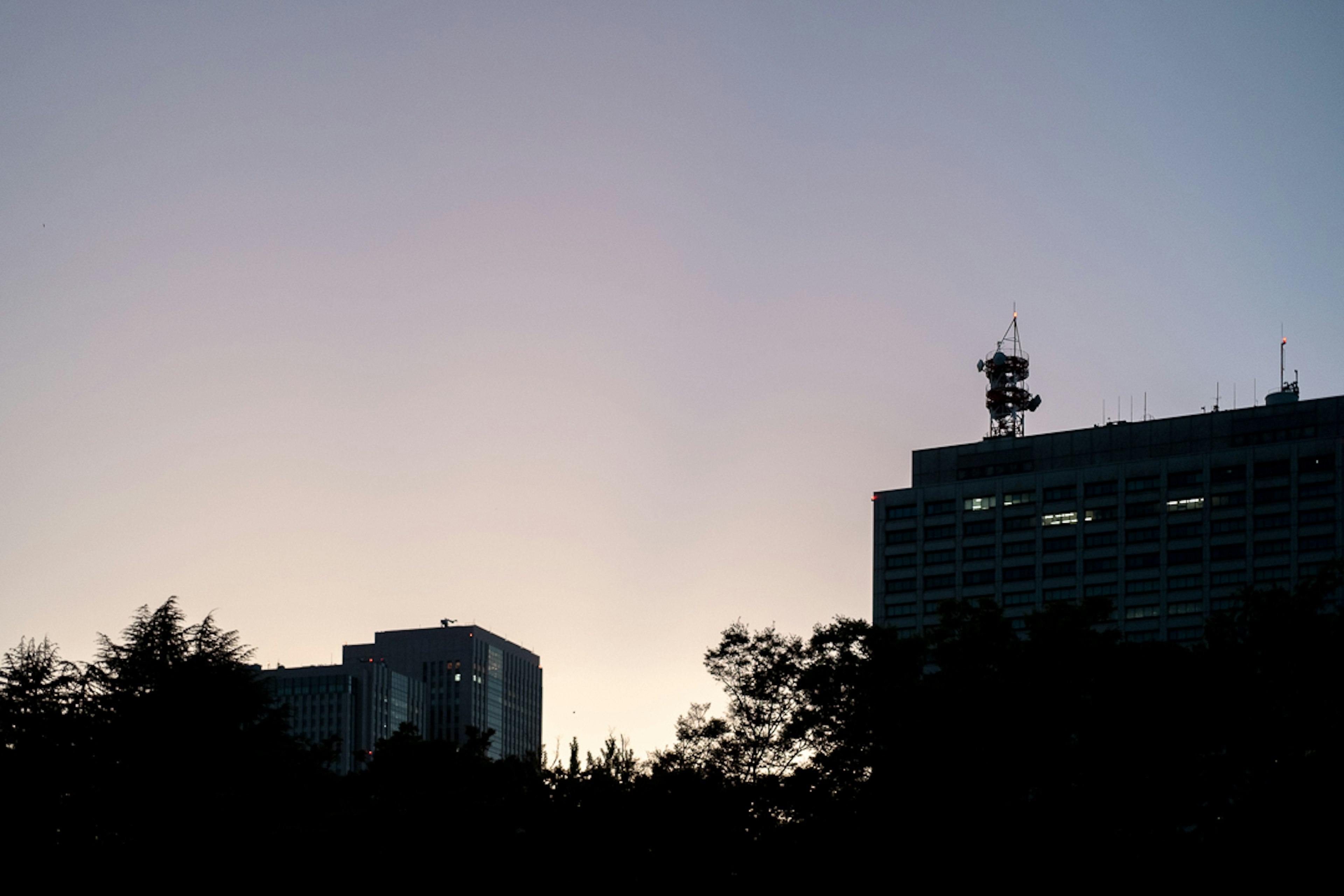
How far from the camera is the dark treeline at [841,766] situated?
164ft

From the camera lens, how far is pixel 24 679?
209 ft

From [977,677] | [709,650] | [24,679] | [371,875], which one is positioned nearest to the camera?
[371,875]

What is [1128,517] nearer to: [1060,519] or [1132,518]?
[1132,518]

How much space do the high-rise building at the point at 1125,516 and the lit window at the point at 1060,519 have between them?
20 centimetres

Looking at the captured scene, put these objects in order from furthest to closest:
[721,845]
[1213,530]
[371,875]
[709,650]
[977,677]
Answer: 1. [1213,530]
2. [709,650]
3. [977,677]
4. [721,845]
5. [371,875]

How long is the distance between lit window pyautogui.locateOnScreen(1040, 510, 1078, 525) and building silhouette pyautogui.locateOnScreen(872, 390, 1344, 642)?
18 centimetres

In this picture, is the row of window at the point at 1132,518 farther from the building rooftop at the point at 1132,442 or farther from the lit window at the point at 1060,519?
the building rooftop at the point at 1132,442

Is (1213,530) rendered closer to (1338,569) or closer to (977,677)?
(1338,569)

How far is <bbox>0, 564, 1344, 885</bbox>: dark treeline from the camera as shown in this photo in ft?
164

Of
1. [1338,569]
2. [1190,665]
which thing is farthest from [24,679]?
[1338,569]

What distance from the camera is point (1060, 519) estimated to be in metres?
185

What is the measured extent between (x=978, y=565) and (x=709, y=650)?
4921 inches

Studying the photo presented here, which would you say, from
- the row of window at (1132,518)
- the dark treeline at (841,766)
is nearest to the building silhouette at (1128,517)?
the row of window at (1132,518)

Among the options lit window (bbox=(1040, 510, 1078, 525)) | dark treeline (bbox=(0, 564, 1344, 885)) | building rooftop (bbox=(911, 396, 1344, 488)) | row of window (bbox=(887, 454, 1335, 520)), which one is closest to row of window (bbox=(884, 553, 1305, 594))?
lit window (bbox=(1040, 510, 1078, 525))
